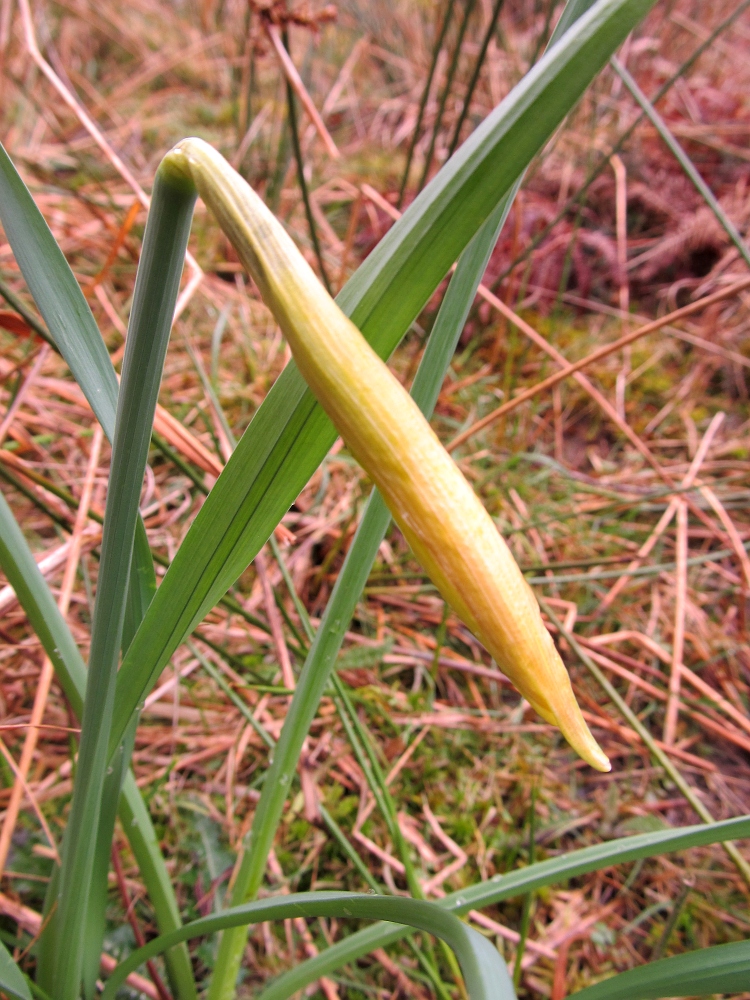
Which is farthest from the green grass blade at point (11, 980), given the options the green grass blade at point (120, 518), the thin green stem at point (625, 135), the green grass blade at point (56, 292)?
the thin green stem at point (625, 135)

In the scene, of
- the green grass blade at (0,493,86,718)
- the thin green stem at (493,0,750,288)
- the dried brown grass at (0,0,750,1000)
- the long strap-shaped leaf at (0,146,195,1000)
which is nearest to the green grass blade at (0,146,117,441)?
the long strap-shaped leaf at (0,146,195,1000)

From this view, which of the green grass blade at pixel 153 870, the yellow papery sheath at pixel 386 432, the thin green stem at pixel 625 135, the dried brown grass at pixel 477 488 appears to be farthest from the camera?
the thin green stem at pixel 625 135

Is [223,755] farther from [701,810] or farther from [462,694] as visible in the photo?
[701,810]

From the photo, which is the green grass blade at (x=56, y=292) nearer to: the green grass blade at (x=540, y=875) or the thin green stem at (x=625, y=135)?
the green grass blade at (x=540, y=875)

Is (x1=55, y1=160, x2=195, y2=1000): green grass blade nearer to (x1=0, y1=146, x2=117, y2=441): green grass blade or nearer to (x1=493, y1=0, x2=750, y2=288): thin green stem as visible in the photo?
(x1=0, y1=146, x2=117, y2=441): green grass blade

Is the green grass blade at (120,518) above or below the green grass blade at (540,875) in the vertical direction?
above
